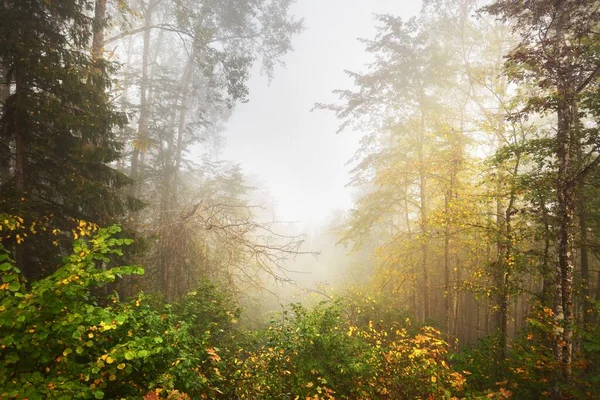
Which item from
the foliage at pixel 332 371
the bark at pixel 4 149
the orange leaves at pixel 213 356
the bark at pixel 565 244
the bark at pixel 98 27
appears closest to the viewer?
the orange leaves at pixel 213 356

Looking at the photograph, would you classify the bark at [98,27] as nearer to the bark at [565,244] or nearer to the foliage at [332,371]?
the foliage at [332,371]

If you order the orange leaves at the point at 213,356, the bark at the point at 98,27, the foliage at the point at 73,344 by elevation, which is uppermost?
the bark at the point at 98,27

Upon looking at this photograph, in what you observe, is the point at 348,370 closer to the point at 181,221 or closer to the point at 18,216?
the point at 181,221

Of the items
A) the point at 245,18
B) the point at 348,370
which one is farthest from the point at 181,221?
the point at 245,18

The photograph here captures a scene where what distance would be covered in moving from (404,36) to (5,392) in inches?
675

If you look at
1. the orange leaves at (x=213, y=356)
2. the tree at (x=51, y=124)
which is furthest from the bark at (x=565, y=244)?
the tree at (x=51, y=124)

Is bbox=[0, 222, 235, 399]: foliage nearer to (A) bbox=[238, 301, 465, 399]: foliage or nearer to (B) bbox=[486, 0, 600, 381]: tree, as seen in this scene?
(A) bbox=[238, 301, 465, 399]: foliage

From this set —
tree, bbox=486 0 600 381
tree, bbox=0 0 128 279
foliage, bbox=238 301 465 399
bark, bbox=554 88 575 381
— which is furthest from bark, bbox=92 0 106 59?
bark, bbox=554 88 575 381

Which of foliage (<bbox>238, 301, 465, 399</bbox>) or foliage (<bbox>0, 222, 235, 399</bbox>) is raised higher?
foliage (<bbox>0, 222, 235, 399</bbox>)

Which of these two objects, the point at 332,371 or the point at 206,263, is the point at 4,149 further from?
the point at 332,371

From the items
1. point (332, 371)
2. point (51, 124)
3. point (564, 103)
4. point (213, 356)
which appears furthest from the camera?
point (51, 124)

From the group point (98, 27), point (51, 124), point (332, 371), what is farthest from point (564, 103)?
point (51, 124)

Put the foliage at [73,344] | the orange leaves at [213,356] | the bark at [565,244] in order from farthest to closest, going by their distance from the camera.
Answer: the bark at [565,244] → the orange leaves at [213,356] → the foliage at [73,344]

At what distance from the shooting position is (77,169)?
7000 mm
